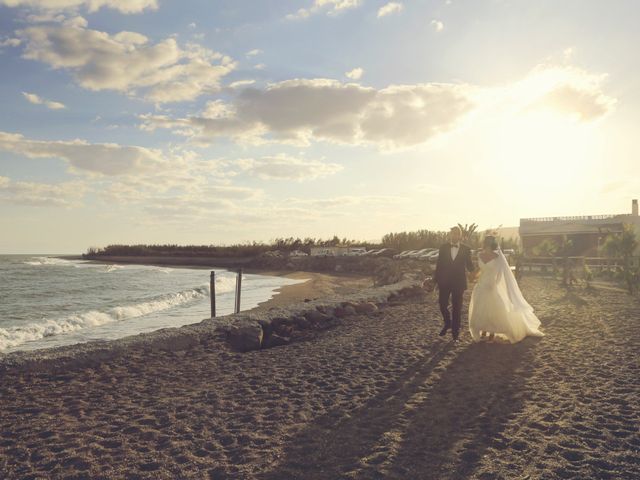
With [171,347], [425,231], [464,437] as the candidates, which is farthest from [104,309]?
[425,231]

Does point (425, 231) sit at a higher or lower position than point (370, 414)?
higher

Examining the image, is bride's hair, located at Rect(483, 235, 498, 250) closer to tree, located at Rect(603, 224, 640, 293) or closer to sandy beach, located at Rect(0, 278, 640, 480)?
sandy beach, located at Rect(0, 278, 640, 480)

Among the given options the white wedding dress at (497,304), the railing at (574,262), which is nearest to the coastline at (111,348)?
the white wedding dress at (497,304)

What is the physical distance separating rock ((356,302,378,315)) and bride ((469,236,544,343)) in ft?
18.5

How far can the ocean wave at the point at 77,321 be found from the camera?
14.2 metres

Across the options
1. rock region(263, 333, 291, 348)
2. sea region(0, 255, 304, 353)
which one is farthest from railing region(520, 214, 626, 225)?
rock region(263, 333, 291, 348)

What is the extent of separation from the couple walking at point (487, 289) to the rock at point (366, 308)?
5.36 m

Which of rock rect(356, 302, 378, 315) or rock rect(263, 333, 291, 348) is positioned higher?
rock rect(356, 302, 378, 315)

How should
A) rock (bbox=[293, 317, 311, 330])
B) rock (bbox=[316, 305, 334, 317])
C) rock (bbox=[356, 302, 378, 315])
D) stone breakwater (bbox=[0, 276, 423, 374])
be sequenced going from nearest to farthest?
stone breakwater (bbox=[0, 276, 423, 374])
rock (bbox=[293, 317, 311, 330])
rock (bbox=[316, 305, 334, 317])
rock (bbox=[356, 302, 378, 315])

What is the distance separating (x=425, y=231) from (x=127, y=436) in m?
51.5

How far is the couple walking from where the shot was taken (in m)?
9.05

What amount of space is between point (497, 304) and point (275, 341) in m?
4.62

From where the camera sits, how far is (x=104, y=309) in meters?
19.1

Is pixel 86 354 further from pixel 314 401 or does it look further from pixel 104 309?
pixel 104 309
